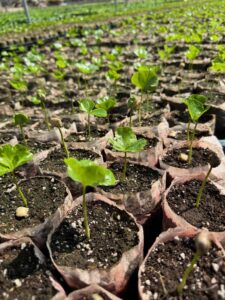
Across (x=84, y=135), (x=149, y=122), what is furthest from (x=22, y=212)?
(x=149, y=122)

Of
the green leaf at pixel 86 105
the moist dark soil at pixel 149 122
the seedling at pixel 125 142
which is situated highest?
the green leaf at pixel 86 105

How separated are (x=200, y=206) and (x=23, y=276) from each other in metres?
0.76

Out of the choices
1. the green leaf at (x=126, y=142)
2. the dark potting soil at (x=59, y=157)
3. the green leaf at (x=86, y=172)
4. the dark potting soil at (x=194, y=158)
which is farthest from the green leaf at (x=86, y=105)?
the green leaf at (x=86, y=172)

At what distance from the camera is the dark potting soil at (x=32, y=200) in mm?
1377

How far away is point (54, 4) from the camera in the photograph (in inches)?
1227

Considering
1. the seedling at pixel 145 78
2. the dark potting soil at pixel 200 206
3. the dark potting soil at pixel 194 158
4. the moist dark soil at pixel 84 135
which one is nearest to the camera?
the dark potting soil at pixel 200 206

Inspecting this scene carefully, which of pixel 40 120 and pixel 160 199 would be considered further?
pixel 40 120

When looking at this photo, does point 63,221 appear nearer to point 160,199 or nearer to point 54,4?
point 160,199

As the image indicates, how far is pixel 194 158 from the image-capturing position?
1.78 metres

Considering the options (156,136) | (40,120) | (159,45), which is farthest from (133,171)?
(159,45)

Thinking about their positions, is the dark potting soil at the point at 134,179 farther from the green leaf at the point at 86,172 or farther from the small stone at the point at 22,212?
the green leaf at the point at 86,172

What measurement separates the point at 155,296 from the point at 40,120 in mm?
1980

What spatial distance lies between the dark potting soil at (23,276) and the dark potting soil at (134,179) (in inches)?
18.6

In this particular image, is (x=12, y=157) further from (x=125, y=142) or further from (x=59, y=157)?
(x=59, y=157)
